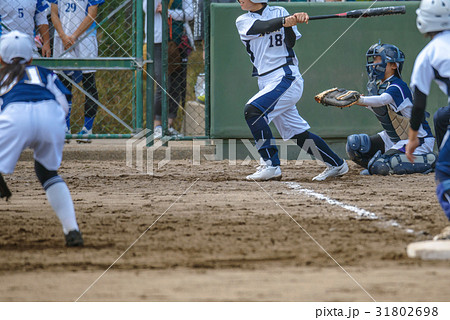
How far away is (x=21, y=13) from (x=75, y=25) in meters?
0.71

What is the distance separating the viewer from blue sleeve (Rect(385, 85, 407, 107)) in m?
7.95

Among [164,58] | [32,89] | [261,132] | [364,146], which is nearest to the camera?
[32,89]

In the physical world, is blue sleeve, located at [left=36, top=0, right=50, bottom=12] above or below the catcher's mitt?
above

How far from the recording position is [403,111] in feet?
26.6

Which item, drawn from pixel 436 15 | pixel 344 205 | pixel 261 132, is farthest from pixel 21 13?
pixel 436 15

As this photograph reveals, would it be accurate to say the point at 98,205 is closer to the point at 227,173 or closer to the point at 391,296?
the point at 227,173

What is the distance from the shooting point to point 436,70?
4531 mm

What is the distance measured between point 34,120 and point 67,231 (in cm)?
73

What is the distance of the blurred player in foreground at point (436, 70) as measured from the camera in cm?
447

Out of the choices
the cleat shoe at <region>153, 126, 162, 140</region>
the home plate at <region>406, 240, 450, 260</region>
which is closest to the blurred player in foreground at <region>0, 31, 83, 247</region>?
the home plate at <region>406, 240, 450, 260</region>

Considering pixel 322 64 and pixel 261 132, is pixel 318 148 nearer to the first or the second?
pixel 261 132

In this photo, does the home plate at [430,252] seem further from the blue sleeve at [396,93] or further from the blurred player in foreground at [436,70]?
the blue sleeve at [396,93]

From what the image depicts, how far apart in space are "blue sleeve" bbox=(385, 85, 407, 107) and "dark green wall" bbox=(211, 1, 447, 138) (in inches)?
92.3

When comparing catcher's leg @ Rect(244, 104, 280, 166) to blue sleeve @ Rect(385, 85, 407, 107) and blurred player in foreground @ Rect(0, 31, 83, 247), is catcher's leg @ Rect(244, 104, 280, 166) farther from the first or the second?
blurred player in foreground @ Rect(0, 31, 83, 247)
